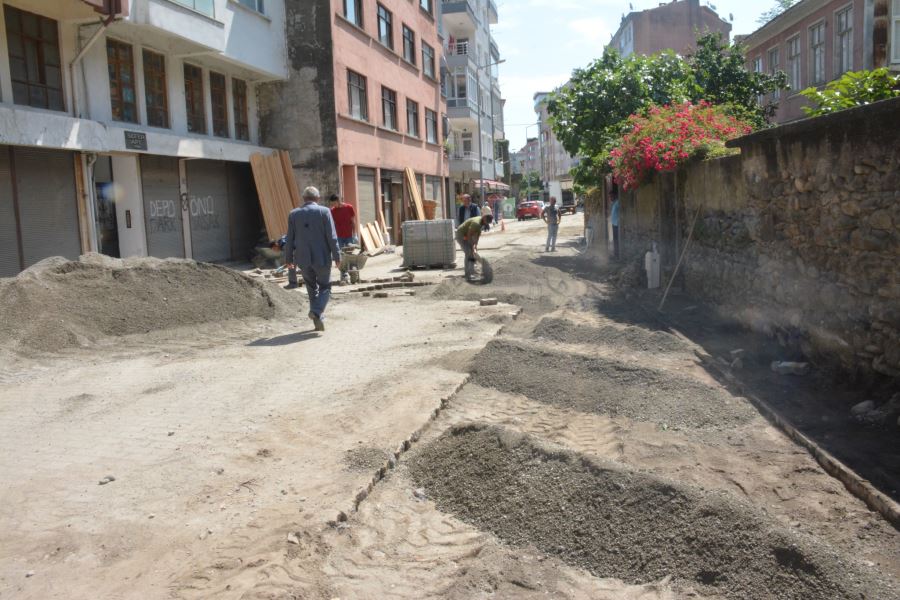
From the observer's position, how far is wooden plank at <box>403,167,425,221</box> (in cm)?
3206

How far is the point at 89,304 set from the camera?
378 inches

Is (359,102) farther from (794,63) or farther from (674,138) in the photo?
(674,138)

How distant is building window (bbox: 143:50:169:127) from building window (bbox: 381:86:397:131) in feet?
38.9

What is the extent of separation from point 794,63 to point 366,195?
50.2ft

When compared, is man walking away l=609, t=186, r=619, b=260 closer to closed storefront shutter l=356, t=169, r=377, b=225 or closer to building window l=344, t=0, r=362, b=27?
closed storefront shutter l=356, t=169, r=377, b=225

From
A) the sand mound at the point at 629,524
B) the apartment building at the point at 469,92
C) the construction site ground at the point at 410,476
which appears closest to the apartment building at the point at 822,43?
the construction site ground at the point at 410,476

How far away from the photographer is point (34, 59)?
46.3 feet

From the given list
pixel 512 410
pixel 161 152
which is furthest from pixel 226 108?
pixel 512 410

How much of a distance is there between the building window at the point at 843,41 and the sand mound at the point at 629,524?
20.9 meters

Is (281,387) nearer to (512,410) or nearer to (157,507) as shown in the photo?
(512,410)

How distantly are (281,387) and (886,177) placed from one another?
5390mm

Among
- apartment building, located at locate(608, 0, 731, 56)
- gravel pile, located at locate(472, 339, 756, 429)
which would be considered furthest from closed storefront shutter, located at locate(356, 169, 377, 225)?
apartment building, located at locate(608, 0, 731, 56)

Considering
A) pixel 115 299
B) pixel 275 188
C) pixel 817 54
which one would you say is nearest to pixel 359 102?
pixel 275 188

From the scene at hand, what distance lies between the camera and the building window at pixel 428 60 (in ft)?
117
